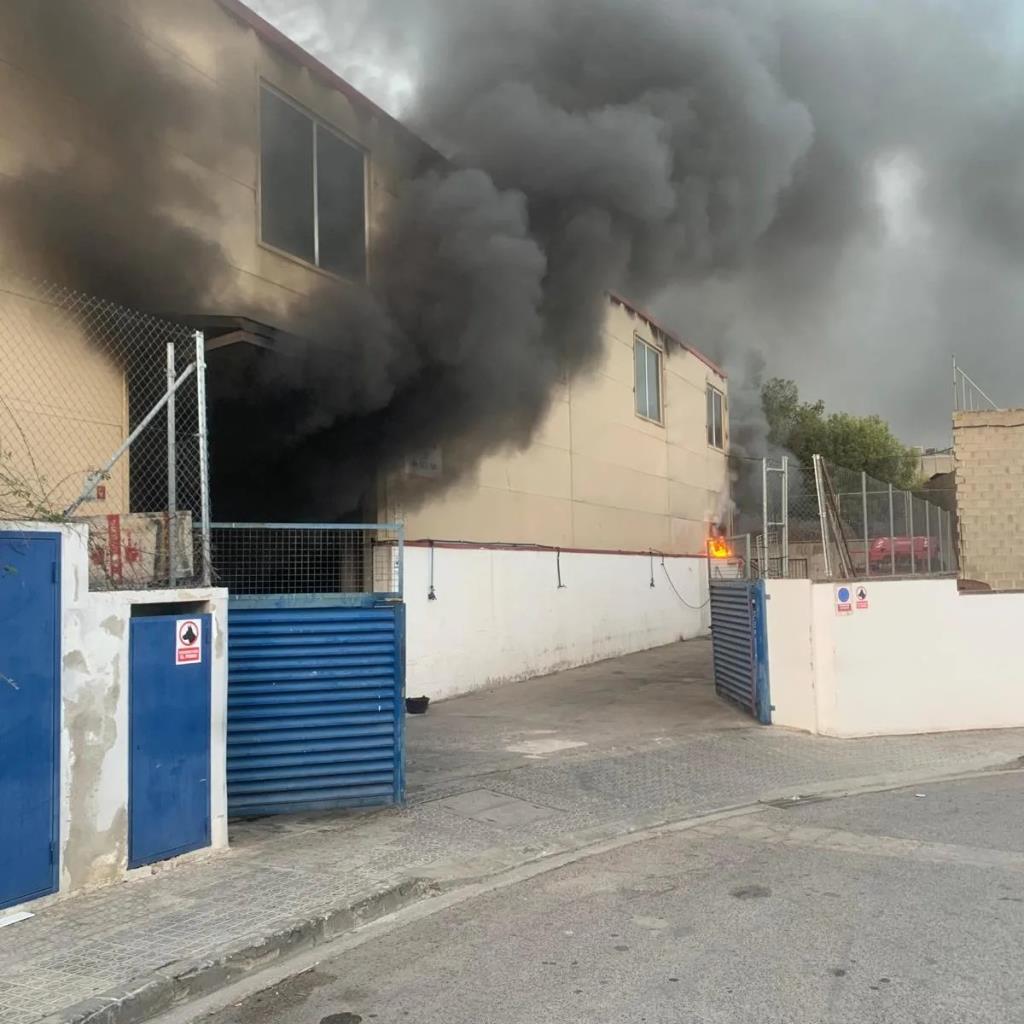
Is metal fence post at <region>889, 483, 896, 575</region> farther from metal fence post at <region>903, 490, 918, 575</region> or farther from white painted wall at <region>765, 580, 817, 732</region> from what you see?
white painted wall at <region>765, 580, 817, 732</region>

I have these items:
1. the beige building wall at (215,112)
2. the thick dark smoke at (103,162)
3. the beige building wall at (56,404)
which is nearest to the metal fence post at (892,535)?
the beige building wall at (215,112)

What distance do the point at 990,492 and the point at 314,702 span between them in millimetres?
9561

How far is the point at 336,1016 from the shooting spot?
330 centimetres

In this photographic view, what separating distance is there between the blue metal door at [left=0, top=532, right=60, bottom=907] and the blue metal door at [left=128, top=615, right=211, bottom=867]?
43 centimetres

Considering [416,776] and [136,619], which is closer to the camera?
[136,619]

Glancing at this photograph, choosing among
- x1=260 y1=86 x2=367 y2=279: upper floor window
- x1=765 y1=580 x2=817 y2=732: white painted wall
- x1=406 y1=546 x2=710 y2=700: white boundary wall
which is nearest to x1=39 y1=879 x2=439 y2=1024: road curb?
x1=765 y1=580 x2=817 y2=732: white painted wall

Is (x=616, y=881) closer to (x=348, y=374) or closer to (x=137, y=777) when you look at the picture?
(x=137, y=777)

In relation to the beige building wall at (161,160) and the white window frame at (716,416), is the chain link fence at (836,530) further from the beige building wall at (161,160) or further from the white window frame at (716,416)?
the white window frame at (716,416)

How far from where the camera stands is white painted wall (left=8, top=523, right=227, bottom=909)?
4.34m

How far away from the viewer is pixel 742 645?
10062 millimetres

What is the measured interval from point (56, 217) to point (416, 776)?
205 inches

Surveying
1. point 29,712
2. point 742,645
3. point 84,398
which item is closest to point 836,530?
point 742,645

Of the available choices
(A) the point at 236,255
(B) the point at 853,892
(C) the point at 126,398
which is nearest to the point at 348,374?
(A) the point at 236,255

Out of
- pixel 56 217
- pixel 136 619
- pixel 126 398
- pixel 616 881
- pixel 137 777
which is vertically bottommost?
pixel 616 881
